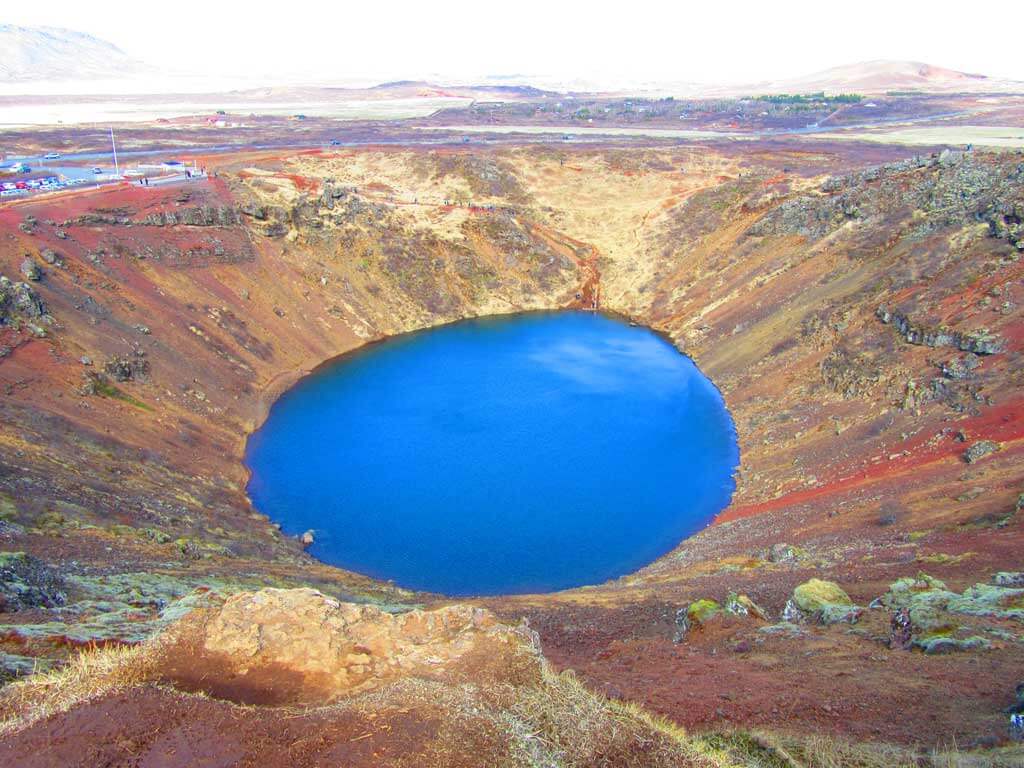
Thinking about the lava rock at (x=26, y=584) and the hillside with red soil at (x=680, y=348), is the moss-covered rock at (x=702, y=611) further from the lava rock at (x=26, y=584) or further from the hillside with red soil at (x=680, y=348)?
the lava rock at (x=26, y=584)

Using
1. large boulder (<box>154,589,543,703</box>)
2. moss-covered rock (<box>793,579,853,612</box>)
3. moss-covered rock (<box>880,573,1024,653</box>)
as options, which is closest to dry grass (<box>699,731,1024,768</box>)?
large boulder (<box>154,589,543,703</box>)

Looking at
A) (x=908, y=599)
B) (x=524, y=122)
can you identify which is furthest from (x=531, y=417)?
(x=524, y=122)

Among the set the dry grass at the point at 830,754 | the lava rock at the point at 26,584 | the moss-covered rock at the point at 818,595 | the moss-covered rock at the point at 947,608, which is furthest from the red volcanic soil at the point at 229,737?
the moss-covered rock at the point at 818,595

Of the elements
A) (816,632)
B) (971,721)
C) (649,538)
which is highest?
(971,721)

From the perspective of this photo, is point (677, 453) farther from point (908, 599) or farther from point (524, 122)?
point (524, 122)

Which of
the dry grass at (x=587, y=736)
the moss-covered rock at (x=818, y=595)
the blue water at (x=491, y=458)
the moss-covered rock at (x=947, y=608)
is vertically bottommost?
the blue water at (x=491, y=458)

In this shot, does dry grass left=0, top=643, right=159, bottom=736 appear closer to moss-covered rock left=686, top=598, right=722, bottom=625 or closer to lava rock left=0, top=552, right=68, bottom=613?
lava rock left=0, top=552, right=68, bottom=613
